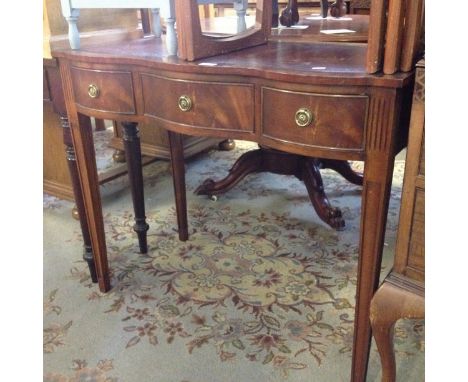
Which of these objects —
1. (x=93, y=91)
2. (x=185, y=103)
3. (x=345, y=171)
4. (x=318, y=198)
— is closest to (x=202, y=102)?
(x=185, y=103)

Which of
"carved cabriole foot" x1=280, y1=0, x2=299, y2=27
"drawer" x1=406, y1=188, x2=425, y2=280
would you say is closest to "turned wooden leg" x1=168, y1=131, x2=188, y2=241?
"carved cabriole foot" x1=280, y1=0, x2=299, y2=27

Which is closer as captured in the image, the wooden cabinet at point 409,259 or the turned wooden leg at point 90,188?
the wooden cabinet at point 409,259

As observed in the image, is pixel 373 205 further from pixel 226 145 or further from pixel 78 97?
pixel 226 145

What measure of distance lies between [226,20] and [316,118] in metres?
1.65

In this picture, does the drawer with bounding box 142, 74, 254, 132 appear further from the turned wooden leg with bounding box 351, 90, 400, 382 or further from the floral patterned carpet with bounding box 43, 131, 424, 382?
the floral patterned carpet with bounding box 43, 131, 424, 382

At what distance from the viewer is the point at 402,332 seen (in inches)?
55.6

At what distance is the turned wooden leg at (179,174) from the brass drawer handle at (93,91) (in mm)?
466

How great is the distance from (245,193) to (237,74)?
1.47 m

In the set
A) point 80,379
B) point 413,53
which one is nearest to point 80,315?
point 80,379

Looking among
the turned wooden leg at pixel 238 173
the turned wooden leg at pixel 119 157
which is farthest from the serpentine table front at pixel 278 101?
the turned wooden leg at pixel 119 157

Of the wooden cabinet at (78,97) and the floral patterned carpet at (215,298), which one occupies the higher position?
the wooden cabinet at (78,97)

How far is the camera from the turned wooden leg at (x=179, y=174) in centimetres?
176

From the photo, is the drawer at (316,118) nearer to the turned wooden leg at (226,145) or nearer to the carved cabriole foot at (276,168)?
the carved cabriole foot at (276,168)
